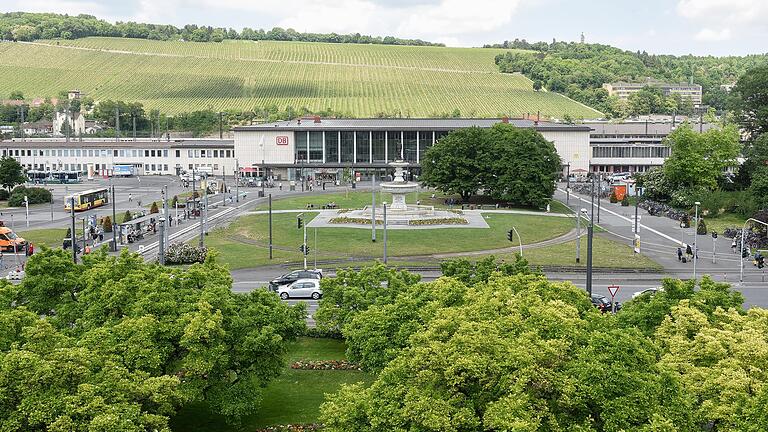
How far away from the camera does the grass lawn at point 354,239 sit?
6338 cm

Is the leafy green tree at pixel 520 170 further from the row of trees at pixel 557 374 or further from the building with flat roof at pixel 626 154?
the row of trees at pixel 557 374

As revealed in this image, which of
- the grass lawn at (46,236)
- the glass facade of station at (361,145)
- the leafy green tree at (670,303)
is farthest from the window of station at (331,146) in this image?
the leafy green tree at (670,303)

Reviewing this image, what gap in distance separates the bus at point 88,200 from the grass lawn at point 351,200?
61.4ft

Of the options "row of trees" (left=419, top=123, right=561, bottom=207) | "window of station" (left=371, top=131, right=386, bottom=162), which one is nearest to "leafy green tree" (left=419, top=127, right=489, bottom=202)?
"row of trees" (left=419, top=123, right=561, bottom=207)

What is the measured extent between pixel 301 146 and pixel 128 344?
11334 centimetres

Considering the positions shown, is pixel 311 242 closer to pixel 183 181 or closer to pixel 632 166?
pixel 183 181

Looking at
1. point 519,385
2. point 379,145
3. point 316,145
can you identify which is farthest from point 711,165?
point 519,385

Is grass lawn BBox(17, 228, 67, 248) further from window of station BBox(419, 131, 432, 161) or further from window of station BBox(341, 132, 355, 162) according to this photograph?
window of station BBox(419, 131, 432, 161)

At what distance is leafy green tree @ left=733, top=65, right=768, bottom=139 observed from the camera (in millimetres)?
102500

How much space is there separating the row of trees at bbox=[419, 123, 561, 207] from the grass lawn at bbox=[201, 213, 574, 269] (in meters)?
9.68

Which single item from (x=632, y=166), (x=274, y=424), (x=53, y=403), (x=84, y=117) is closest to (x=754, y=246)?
(x=274, y=424)

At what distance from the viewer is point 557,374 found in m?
22.0

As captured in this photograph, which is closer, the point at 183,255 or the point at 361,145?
the point at 183,255

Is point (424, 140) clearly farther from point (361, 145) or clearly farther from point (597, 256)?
point (597, 256)
